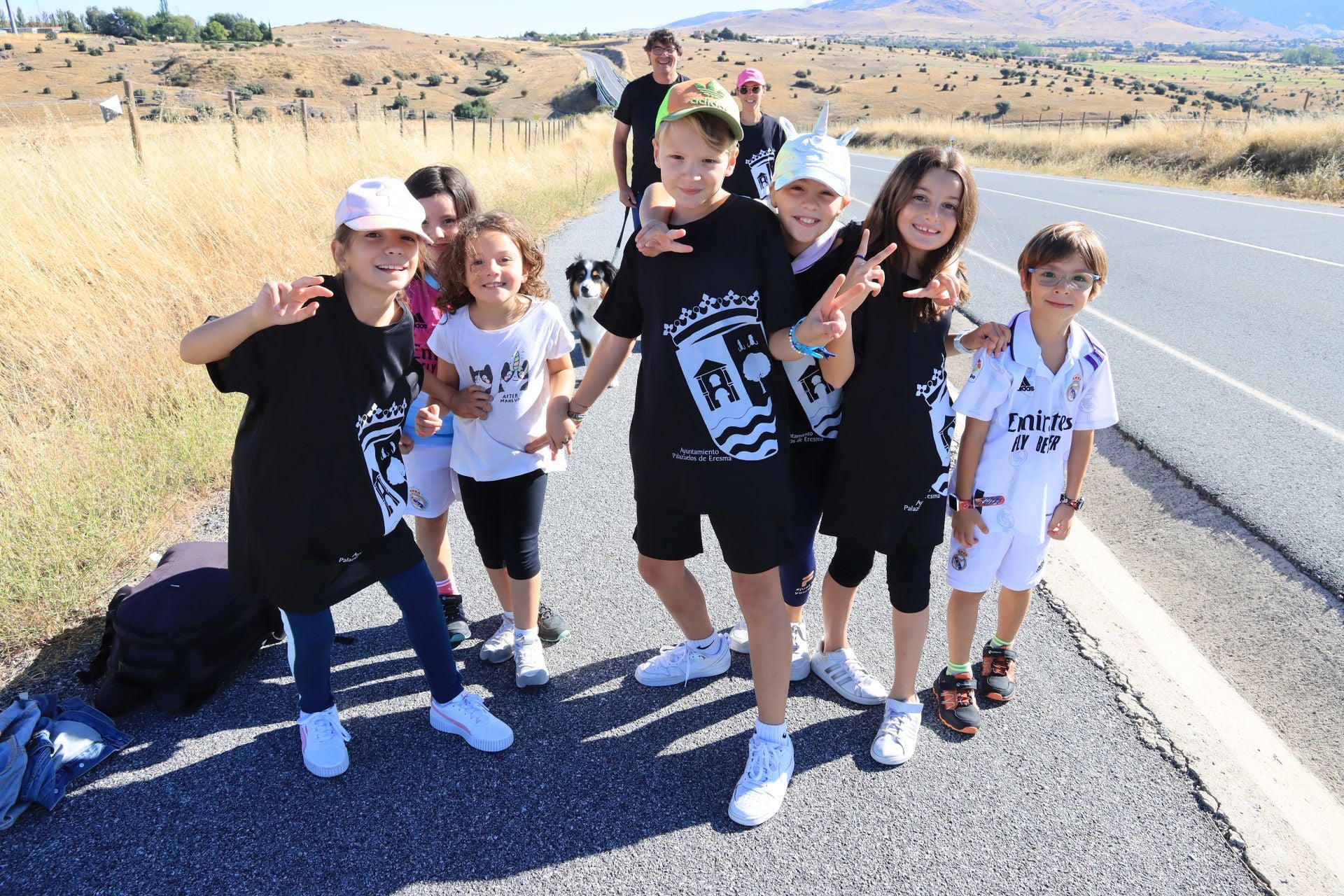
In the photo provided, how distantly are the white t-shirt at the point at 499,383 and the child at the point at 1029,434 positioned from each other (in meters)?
1.45

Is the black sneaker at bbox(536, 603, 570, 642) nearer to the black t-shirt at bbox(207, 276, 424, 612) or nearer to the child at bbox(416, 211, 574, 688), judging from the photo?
the child at bbox(416, 211, 574, 688)

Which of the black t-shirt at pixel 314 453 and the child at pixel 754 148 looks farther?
the child at pixel 754 148

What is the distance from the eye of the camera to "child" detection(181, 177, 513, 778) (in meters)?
2.08

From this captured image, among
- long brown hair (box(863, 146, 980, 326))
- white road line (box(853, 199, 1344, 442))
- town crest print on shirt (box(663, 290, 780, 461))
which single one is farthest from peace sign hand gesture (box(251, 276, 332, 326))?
white road line (box(853, 199, 1344, 442))

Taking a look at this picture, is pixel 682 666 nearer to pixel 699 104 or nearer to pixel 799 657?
pixel 799 657

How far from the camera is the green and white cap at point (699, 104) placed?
196cm

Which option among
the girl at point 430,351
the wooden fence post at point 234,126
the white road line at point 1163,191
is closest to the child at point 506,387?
the girl at point 430,351

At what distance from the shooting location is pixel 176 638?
2.60m

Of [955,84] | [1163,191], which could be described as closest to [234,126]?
[1163,191]

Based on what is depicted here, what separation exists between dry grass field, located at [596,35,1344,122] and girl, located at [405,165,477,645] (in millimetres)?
51068

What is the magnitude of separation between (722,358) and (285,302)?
1.12m

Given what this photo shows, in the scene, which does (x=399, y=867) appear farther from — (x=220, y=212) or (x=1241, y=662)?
(x=220, y=212)

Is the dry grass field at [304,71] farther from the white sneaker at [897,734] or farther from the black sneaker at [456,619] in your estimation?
the white sneaker at [897,734]

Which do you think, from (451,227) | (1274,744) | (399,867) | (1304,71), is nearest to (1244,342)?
(1274,744)
